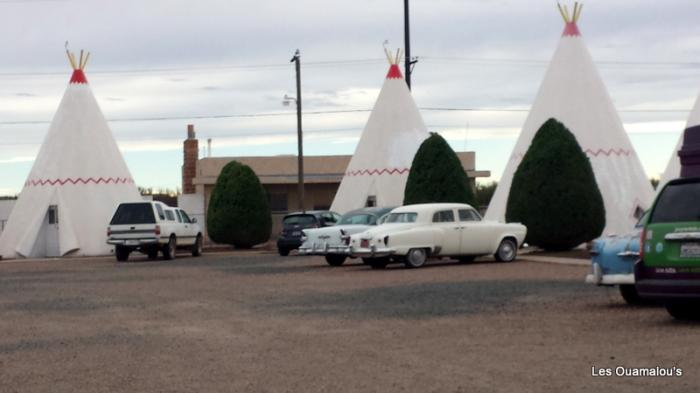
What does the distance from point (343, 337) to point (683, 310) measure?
3664 mm

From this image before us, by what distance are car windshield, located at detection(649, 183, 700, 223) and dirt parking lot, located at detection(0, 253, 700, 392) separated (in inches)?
43.8

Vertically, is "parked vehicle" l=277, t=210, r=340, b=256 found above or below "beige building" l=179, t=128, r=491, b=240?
below

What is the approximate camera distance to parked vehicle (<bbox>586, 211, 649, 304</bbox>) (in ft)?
45.2

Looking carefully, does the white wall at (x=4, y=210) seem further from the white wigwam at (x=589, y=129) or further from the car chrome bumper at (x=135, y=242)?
the white wigwam at (x=589, y=129)

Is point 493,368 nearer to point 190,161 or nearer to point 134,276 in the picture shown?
point 134,276

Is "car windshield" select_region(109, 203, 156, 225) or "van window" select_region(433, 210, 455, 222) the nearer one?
"van window" select_region(433, 210, 455, 222)

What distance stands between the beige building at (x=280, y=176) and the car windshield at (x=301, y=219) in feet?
53.8

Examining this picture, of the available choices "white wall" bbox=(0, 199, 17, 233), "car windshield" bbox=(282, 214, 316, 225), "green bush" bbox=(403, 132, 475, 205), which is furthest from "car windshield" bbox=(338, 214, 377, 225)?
"white wall" bbox=(0, 199, 17, 233)

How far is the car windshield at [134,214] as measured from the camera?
32.5 metres

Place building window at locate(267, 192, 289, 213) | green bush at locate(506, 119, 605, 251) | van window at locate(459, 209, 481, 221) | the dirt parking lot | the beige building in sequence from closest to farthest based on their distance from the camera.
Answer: the dirt parking lot, van window at locate(459, 209, 481, 221), green bush at locate(506, 119, 605, 251), the beige building, building window at locate(267, 192, 289, 213)

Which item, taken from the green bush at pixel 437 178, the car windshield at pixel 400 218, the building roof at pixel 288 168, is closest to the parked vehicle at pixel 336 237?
the car windshield at pixel 400 218

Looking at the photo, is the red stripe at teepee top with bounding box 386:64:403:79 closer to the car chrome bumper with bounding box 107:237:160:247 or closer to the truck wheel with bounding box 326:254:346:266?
the car chrome bumper with bounding box 107:237:160:247

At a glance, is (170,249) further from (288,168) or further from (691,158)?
(691,158)

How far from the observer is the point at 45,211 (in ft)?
136
